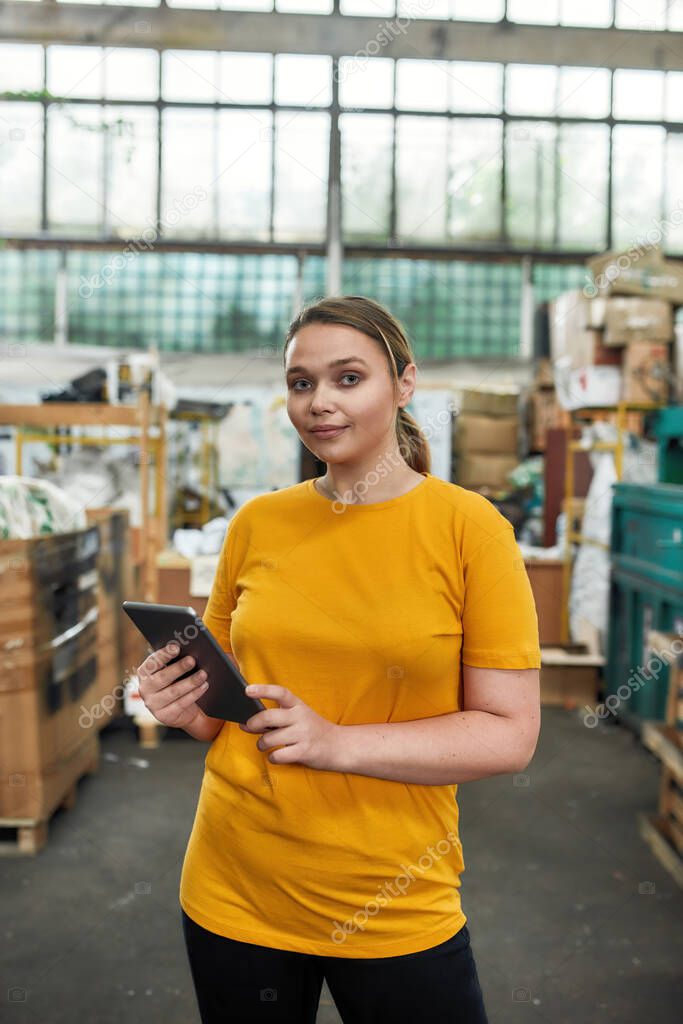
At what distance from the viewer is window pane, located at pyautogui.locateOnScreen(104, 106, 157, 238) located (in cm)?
905

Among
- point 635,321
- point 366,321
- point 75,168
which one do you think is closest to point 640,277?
point 635,321

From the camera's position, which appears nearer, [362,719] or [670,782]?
[362,719]

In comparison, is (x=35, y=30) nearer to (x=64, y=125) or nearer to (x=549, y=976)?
(x=64, y=125)

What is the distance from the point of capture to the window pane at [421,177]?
919 centimetres

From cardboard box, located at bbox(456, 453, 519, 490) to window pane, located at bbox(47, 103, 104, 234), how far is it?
476 cm

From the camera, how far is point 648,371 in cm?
492

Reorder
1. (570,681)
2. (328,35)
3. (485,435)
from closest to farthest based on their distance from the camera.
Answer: (570,681) → (328,35) → (485,435)

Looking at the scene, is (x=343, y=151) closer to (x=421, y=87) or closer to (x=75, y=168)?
(x=421, y=87)

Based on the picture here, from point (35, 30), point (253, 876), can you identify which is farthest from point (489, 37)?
point (253, 876)

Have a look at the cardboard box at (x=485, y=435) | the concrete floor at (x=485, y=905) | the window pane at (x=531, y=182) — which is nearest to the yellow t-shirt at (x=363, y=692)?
the concrete floor at (x=485, y=905)

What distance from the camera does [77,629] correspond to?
3.49 metres

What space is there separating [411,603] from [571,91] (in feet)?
31.5

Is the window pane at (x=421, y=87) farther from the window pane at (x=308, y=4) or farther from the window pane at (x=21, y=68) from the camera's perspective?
the window pane at (x=21, y=68)

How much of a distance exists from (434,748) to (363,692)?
108 mm
